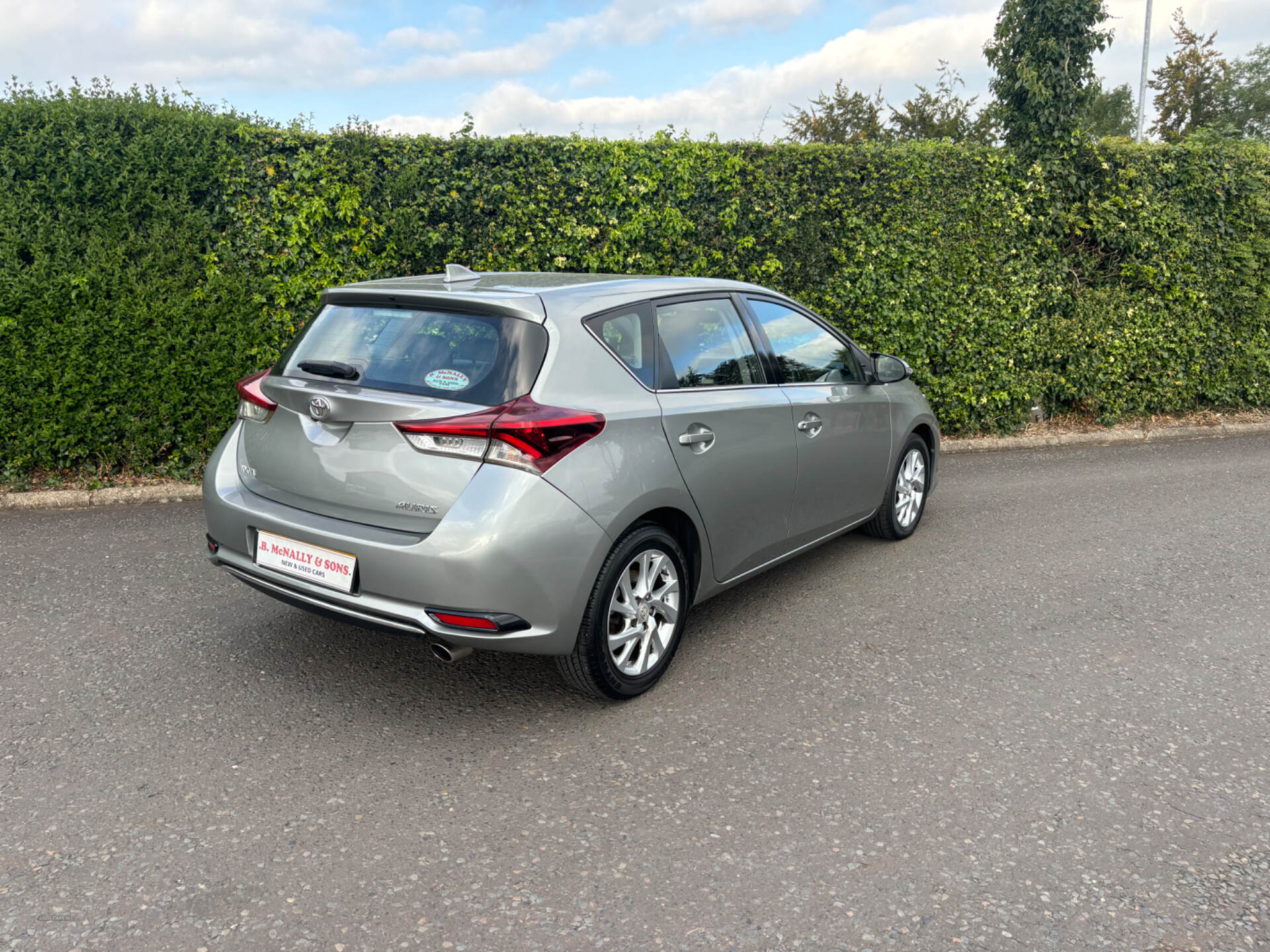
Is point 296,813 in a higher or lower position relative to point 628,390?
lower

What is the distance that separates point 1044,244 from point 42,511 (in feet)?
31.2

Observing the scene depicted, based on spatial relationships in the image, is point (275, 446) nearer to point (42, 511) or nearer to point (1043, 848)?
point (1043, 848)

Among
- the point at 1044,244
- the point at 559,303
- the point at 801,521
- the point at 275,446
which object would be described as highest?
the point at 1044,244

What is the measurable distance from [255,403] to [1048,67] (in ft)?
30.9

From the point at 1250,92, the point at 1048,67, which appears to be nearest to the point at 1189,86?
the point at 1250,92

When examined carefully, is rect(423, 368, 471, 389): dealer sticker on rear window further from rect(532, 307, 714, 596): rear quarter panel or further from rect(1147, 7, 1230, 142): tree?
rect(1147, 7, 1230, 142): tree

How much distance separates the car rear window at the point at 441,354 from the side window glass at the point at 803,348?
1714 millimetres

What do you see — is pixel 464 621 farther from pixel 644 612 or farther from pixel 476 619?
pixel 644 612

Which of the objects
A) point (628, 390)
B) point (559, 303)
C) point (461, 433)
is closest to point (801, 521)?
point (628, 390)

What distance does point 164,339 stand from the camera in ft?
22.6

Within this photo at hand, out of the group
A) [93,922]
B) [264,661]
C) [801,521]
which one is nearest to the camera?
[93,922]

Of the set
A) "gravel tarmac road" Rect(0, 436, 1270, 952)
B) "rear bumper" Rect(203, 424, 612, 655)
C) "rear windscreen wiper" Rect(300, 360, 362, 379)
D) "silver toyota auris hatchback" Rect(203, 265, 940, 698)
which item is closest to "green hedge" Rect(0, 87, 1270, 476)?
"gravel tarmac road" Rect(0, 436, 1270, 952)

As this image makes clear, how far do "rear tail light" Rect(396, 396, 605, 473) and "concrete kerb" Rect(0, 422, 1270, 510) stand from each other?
346 centimetres

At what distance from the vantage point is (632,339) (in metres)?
3.93
